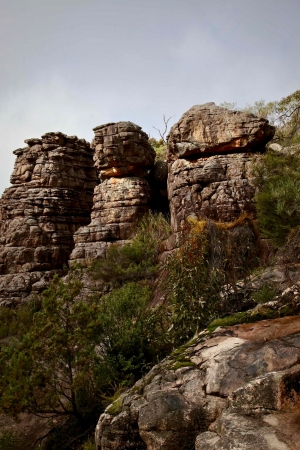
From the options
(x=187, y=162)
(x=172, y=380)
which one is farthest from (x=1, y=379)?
(x=187, y=162)

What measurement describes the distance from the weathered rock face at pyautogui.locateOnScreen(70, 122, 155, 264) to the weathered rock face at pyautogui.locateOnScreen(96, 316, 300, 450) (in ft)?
36.0

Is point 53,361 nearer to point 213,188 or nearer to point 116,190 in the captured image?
point 213,188

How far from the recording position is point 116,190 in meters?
17.8

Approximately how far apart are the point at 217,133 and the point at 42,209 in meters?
9.81

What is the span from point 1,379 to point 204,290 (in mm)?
4899

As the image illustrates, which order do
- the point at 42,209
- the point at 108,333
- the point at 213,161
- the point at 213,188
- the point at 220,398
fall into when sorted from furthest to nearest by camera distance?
the point at 42,209 → the point at 213,161 → the point at 213,188 → the point at 108,333 → the point at 220,398

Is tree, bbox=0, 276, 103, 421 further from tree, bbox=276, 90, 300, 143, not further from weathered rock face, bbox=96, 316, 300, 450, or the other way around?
tree, bbox=276, 90, 300, 143

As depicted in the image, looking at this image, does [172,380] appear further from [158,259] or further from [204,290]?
[158,259]

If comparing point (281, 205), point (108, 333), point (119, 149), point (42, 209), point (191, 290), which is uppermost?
point (119, 149)

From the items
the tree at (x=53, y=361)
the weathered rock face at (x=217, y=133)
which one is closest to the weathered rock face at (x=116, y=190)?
the weathered rock face at (x=217, y=133)

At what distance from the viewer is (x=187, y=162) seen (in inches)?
608

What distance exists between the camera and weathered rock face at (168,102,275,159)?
49.1 ft

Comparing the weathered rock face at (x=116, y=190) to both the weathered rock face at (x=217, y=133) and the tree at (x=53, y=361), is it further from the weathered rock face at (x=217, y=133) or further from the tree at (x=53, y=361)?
the tree at (x=53, y=361)

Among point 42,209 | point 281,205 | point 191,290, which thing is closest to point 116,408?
point 191,290
